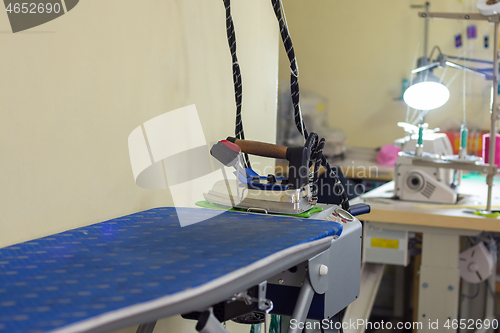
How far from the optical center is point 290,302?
80 cm

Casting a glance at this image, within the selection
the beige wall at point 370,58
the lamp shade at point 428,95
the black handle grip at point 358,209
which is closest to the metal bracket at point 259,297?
the black handle grip at point 358,209

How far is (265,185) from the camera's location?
893 mm

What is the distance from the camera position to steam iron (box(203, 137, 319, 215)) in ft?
2.75

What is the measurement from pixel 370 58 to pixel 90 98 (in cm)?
312

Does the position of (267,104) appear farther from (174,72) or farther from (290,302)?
(290,302)

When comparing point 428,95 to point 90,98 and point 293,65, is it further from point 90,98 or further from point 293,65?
point 90,98

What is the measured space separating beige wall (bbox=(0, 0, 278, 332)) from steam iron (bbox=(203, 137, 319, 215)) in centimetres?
17

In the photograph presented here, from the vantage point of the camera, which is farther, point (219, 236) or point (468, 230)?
point (468, 230)

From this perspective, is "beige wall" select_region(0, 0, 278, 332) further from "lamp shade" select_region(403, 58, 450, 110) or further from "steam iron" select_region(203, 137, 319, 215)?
"lamp shade" select_region(403, 58, 450, 110)

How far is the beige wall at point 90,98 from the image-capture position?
0.66 meters

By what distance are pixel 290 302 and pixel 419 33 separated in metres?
3.12

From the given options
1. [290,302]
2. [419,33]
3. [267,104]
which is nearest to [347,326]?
[267,104]

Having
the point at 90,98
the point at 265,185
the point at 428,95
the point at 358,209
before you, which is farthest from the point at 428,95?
the point at 90,98

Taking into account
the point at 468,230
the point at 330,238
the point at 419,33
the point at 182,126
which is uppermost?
the point at 419,33
